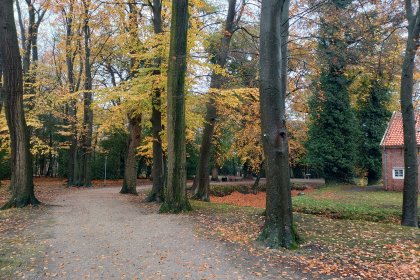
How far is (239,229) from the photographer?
8.66 m

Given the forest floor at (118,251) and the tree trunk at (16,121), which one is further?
the tree trunk at (16,121)

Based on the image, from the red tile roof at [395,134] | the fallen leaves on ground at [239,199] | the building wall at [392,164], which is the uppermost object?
the red tile roof at [395,134]

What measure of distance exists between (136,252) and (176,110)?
5.21 metres

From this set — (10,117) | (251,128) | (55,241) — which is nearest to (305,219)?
(55,241)

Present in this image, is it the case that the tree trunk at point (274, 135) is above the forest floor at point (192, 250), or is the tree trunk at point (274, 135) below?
above

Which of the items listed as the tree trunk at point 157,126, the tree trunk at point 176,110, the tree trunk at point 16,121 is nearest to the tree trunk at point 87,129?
the tree trunk at point 157,126

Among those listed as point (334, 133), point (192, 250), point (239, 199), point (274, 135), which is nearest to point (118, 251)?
point (192, 250)

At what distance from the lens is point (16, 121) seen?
11984mm

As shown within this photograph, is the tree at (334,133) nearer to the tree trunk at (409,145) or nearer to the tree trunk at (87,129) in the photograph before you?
the tree trunk at (87,129)

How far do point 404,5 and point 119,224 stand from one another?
1063 cm

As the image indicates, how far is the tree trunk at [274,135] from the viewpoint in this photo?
24.2 ft

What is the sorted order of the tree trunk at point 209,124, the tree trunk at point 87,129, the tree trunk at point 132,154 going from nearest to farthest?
the tree trunk at point 209,124, the tree trunk at point 132,154, the tree trunk at point 87,129

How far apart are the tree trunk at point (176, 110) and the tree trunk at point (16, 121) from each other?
4913mm

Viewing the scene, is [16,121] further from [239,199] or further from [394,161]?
[394,161]
